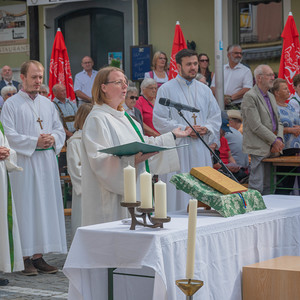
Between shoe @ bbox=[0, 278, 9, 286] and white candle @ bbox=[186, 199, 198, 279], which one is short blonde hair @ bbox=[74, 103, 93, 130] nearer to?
shoe @ bbox=[0, 278, 9, 286]

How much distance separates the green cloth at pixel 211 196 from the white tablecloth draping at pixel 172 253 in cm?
8

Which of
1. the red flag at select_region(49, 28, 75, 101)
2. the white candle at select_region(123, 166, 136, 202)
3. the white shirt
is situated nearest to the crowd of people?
the white shirt

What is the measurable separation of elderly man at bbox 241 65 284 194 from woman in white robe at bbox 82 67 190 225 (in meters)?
4.01

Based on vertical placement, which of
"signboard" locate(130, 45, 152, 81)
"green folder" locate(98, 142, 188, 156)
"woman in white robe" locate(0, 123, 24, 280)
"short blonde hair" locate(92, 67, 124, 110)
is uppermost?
"signboard" locate(130, 45, 152, 81)

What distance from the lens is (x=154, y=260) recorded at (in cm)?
434

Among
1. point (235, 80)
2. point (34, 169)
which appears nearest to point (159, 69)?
point (235, 80)

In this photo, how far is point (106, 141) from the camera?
5844mm

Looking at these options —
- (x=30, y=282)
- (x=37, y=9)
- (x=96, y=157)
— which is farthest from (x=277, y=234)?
(x=37, y=9)

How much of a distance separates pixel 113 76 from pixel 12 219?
85.2 inches

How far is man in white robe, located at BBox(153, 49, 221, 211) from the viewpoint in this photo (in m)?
8.62

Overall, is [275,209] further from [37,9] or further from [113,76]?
[37,9]

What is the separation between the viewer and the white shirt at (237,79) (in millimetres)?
13490

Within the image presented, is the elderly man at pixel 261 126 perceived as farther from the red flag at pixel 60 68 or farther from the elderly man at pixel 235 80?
the red flag at pixel 60 68

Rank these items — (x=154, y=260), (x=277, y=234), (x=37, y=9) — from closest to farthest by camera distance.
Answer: (x=154, y=260) → (x=277, y=234) → (x=37, y=9)
